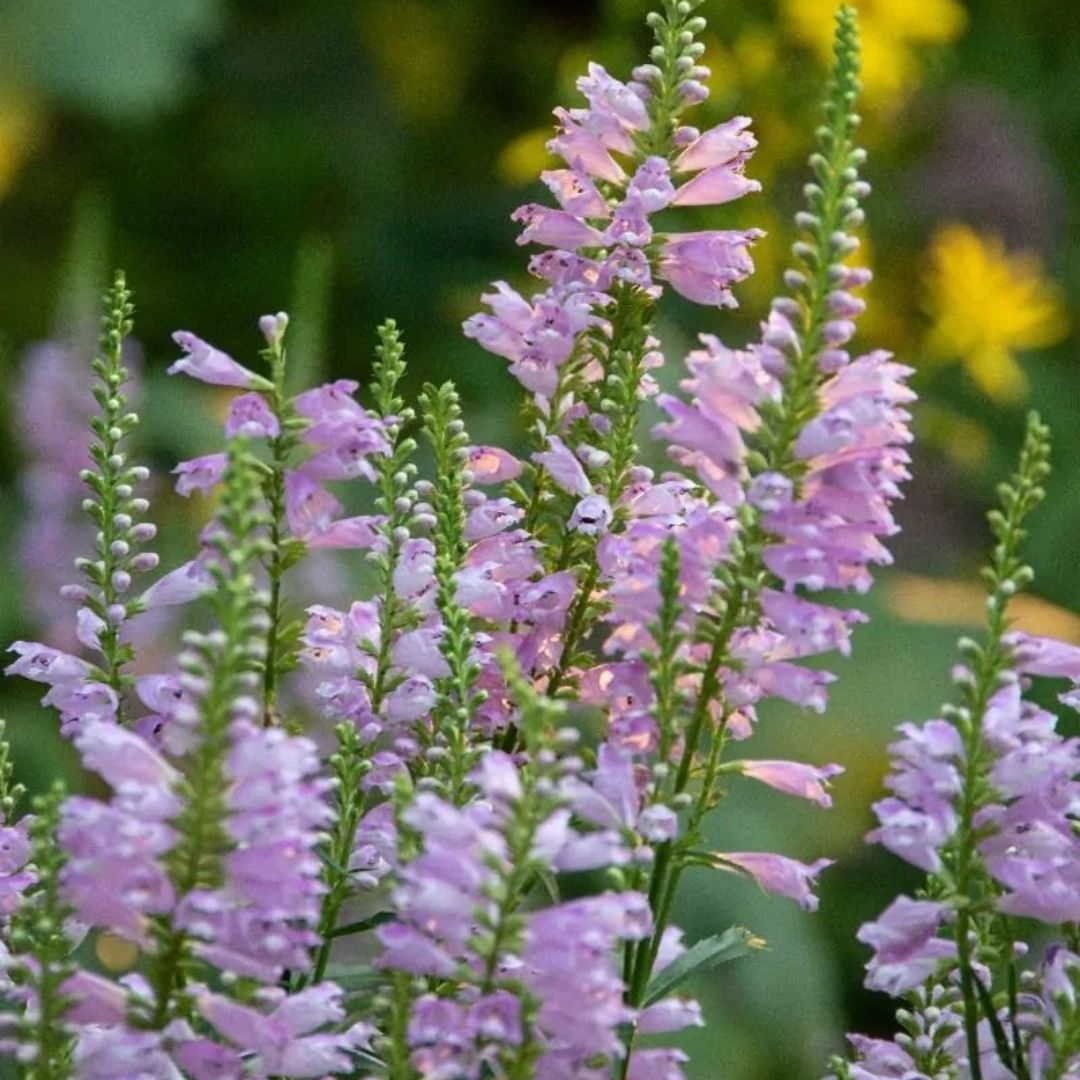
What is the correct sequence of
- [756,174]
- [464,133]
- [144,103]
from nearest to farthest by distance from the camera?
[756,174] → [144,103] → [464,133]

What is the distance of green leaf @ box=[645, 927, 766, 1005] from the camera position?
632 millimetres

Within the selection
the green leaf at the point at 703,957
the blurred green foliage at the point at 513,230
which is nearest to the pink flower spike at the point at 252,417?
the green leaf at the point at 703,957

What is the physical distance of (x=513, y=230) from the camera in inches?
128

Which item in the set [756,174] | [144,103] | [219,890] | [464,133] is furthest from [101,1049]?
[464,133]

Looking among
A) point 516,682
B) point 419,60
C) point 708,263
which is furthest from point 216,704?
point 419,60

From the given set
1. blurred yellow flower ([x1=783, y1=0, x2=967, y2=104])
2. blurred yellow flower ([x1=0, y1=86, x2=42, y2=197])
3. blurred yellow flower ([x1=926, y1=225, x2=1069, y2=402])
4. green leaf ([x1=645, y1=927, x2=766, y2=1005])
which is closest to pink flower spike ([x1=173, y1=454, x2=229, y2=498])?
green leaf ([x1=645, y1=927, x2=766, y2=1005])

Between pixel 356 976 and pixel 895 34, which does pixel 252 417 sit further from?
pixel 895 34

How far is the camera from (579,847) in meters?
0.52

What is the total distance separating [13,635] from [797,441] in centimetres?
185

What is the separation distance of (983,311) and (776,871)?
202cm

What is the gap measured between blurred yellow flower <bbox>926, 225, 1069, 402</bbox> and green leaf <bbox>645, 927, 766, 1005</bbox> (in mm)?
1884

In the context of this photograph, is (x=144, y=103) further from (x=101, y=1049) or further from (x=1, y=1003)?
(x=101, y=1049)

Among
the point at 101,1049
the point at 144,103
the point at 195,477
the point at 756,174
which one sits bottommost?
the point at 101,1049

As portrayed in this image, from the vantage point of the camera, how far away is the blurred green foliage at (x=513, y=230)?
2098 millimetres
